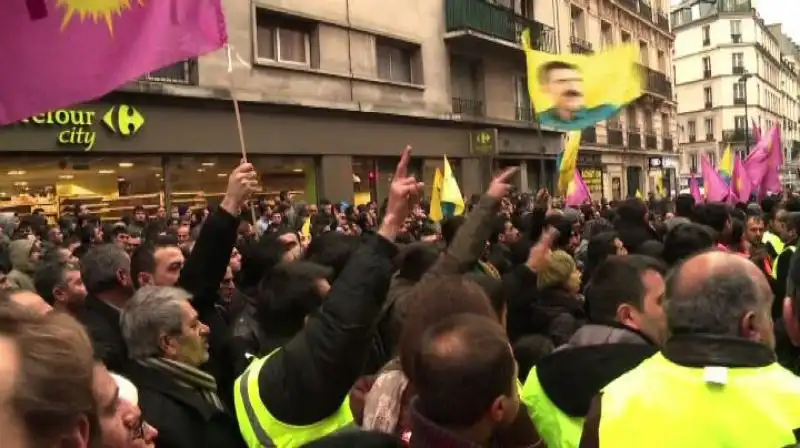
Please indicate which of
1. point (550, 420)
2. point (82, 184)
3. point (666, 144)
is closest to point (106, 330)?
point (550, 420)

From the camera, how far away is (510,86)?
25.4 metres

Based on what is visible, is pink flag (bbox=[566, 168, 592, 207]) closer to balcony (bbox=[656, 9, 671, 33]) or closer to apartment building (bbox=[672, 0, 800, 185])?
balcony (bbox=[656, 9, 671, 33])

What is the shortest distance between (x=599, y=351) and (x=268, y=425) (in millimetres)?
1164

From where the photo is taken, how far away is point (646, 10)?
39531mm

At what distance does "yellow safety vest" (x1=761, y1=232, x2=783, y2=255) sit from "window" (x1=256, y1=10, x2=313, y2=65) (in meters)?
11.2

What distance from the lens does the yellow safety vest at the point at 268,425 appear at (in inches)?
114

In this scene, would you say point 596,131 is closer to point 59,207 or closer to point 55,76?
point 59,207

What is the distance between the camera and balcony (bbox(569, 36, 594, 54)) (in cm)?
2962

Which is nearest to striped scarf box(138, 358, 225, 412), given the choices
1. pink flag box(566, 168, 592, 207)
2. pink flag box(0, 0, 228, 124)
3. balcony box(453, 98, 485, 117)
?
pink flag box(0, 0, 228, 124)

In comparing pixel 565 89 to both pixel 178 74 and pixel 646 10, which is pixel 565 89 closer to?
pixel 178 74

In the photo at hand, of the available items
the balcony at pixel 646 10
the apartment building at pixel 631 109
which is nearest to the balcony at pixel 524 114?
the apartment building at pixel 631 109

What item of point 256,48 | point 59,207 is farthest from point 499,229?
point 256,48

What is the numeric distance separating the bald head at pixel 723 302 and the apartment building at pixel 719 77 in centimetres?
7435

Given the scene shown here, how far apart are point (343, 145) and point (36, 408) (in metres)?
17.3
